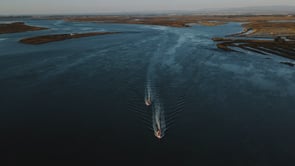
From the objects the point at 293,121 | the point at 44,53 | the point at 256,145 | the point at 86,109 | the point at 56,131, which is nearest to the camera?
the point at 256,145

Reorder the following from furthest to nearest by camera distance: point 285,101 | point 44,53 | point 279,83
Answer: point 44,53 < point 279,83 < point 285,101

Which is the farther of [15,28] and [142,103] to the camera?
[15,28]

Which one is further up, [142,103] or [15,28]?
[15,28]

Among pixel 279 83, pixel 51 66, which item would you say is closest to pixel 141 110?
pixel 279 83

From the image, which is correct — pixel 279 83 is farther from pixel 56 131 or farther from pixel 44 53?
pixel 44 53

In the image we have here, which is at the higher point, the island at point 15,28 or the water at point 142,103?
the island at point 15,28

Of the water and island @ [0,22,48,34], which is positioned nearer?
the water

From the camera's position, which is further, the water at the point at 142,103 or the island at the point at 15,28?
the island at the point at 15,28

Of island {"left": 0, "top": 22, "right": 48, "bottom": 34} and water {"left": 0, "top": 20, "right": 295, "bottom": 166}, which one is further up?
island {"left": 0, "top": 22, "right": 48, "bottom": 34}
